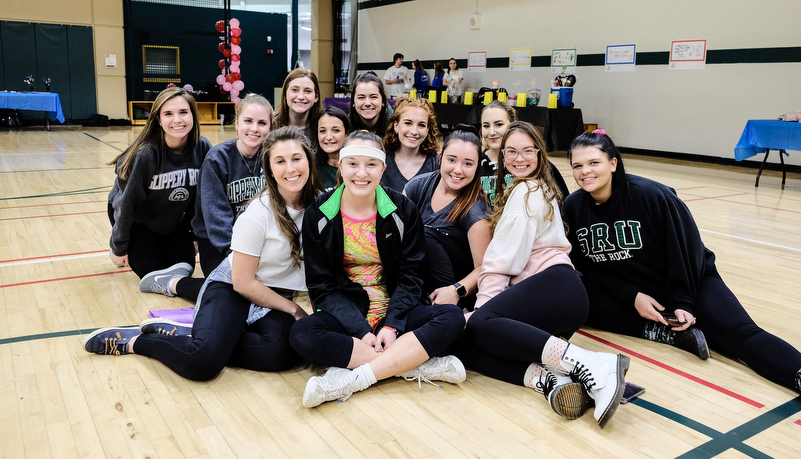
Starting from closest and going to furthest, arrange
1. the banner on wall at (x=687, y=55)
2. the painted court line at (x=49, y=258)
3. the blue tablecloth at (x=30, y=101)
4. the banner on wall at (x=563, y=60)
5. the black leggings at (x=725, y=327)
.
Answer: the black leggings at (x=725, y=327) < the painted court line at (x=49, y=258) < the banner on wall at (x=687, y=55) < the banner on wall at (x=563, y=60) < the blue tablecloth at (x=30, y=101)

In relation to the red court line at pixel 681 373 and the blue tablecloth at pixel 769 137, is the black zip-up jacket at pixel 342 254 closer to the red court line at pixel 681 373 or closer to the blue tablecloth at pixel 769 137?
the red court line at pixel 681 373

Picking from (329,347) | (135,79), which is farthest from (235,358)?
(135,79)

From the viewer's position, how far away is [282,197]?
227cm

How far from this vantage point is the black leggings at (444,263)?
2.36m

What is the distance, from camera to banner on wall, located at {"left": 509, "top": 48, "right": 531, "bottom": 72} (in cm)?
1064

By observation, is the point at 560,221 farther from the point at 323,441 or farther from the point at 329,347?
the point at 323,441

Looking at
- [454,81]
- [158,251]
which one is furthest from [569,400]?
[454,81]

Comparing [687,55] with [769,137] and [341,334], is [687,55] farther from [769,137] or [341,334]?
[341,334]

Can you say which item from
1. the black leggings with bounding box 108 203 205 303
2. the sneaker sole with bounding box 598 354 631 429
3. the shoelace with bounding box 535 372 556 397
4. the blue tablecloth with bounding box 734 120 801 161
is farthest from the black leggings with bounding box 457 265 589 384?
the blue tablecloth with bounding box 734 120 801 161

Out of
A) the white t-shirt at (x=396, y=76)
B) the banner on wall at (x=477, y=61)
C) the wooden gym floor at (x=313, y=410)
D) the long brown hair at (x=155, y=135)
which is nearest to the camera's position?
the wooden gym floor at (x=313, y=410)

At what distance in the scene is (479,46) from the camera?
1157 cm

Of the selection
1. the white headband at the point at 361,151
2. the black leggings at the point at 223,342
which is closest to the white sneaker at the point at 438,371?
the black leggings at the point at 223,342

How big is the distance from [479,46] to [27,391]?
35.4 feet

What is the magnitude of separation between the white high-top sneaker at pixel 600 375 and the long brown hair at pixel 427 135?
1.38m
